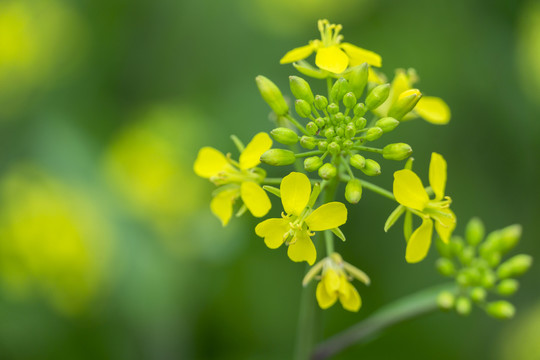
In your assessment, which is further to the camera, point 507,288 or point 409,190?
point 507,288

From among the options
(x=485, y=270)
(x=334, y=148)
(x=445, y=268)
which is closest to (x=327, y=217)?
(x=334, y=148)

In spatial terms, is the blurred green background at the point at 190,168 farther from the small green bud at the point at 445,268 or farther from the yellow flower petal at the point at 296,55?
the yellow flower petal at the point at 296,55

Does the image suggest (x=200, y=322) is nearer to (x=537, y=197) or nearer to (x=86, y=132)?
(x=86, y=132)

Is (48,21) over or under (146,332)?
over

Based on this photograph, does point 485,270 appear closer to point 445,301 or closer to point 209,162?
point 445,301

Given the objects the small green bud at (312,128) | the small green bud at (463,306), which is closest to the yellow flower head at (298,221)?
the small green bud at (312,128)

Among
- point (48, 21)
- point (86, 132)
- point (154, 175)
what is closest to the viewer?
point (154, 175)

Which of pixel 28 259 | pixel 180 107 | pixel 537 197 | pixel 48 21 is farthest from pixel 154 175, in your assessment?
pixel 537 197

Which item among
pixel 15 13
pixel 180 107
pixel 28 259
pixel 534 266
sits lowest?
pixel 28 259
